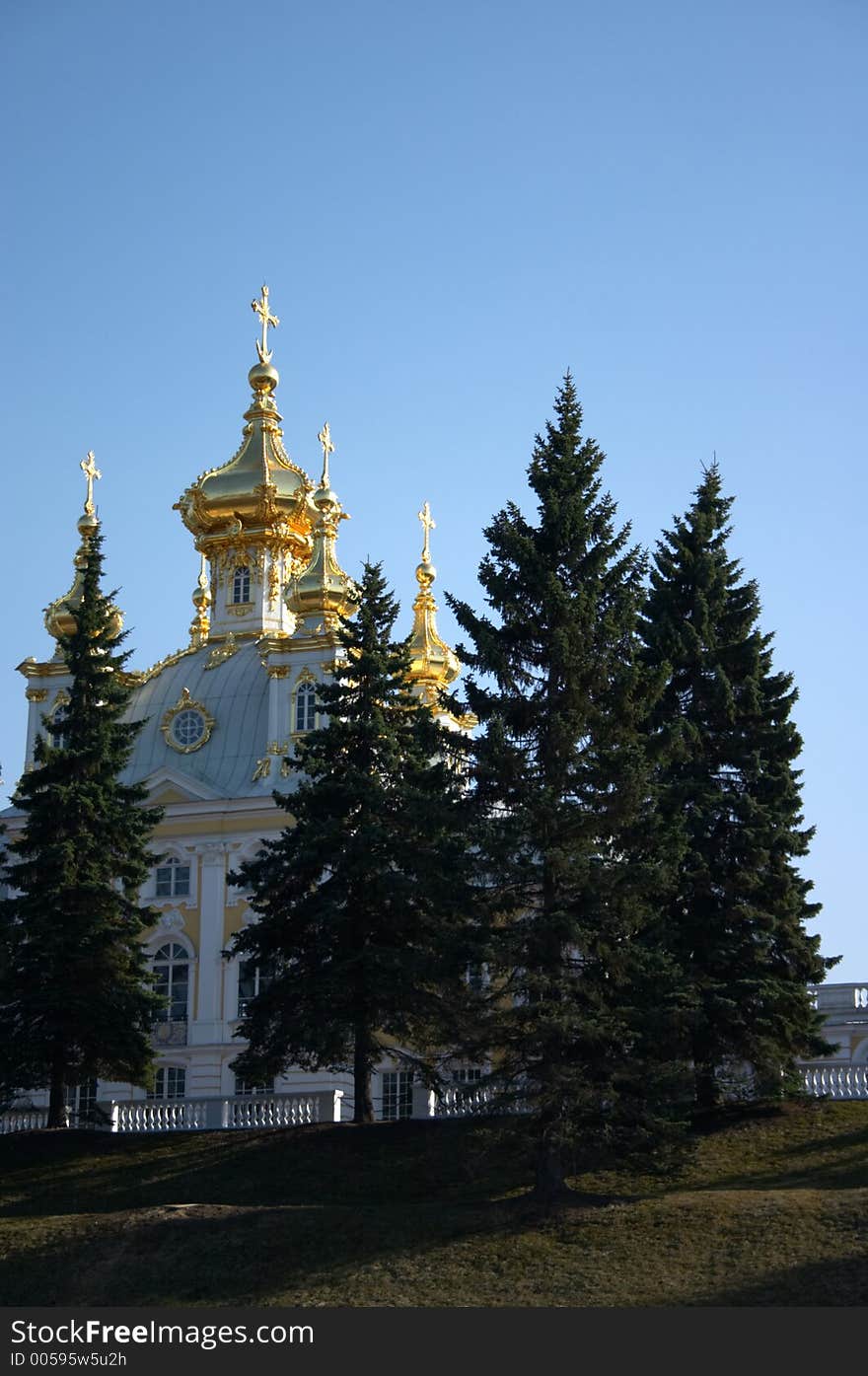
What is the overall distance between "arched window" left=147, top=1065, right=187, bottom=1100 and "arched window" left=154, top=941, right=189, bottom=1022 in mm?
1239

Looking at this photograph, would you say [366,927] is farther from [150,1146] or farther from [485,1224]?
[485,1224]

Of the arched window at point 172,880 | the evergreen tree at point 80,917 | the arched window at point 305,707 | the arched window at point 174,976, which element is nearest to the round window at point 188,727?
the arched window at point 305,707

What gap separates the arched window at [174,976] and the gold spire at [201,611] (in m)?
12.0

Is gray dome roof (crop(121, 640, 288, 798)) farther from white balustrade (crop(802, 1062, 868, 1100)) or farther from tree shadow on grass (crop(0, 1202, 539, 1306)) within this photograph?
tree shadow on grass (crop(0, 1202, 539, 1306))

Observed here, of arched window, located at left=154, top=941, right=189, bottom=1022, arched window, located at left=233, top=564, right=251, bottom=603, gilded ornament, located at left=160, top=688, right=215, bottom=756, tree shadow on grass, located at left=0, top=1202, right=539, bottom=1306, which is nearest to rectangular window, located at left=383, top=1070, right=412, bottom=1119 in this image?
arched window, located at left=154, top=941, right=189, bottom=1022

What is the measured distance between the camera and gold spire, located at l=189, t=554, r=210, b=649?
213 ft

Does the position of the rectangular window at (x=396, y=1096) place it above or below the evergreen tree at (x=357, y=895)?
below

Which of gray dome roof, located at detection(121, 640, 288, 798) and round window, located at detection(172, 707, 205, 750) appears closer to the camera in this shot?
gray dome roof, located at detection(121, 640, 288, 798)

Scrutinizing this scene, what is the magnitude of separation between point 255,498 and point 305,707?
998cm

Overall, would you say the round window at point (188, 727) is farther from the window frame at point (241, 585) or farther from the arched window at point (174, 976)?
the arched window at point (174, 976)

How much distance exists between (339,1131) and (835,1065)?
29.4 ft

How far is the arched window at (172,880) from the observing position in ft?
183

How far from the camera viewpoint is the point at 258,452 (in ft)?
218

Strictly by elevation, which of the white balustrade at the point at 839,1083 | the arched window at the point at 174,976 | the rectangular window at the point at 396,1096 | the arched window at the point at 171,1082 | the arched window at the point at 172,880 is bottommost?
the white balustrade at the point at 839,1083
